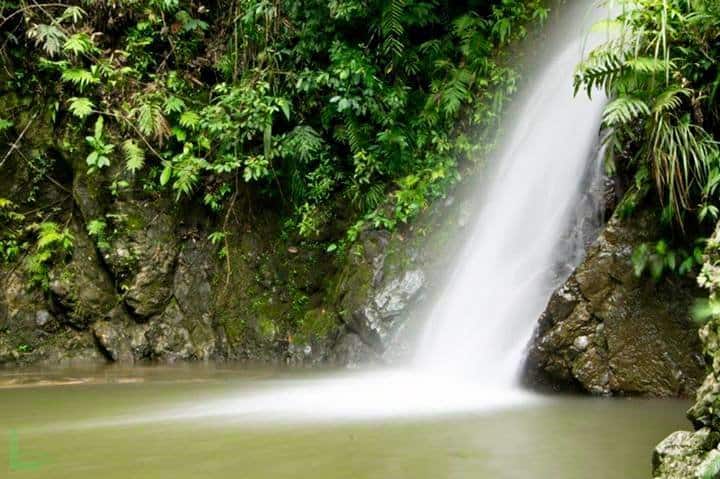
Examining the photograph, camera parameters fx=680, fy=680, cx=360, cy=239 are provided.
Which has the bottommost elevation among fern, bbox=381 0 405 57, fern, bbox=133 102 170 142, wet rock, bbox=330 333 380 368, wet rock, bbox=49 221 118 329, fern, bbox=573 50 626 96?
wet rock, bbox=330 333 380 368

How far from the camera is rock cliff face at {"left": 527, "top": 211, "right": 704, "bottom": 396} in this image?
423 centimetres

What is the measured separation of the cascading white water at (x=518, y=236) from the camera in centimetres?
499

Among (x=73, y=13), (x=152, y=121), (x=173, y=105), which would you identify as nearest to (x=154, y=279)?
(x=152, y=121)

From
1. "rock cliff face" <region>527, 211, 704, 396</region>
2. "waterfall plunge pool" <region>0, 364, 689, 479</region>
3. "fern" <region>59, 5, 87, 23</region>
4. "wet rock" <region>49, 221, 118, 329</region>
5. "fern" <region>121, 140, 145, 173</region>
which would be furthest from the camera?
"fern" <region>59, 5, 87, 23</region>

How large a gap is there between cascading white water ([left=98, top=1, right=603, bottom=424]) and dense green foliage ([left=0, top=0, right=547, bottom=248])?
0.67 meters

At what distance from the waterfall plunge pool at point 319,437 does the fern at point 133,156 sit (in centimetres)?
297

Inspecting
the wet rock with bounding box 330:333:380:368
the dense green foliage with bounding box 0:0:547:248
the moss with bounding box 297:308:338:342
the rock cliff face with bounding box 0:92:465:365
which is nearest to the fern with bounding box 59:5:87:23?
the dense green foliage with bounding box 0:0:547:248

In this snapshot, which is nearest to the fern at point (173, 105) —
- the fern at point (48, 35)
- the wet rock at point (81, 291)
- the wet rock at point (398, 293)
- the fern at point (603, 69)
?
the fern at point (48, 35)

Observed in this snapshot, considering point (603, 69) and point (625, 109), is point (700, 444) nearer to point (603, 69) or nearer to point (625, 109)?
point (625, 109)

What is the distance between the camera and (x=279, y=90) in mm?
7449

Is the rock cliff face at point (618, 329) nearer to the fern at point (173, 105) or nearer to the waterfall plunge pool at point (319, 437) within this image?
the waterfall plunge pool at point (319, 437)

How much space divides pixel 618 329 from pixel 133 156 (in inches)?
206

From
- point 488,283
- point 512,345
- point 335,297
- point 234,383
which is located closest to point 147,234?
point 335,297

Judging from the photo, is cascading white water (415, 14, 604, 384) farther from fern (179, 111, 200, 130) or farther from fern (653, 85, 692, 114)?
fern (179, 111, 200, 130)
